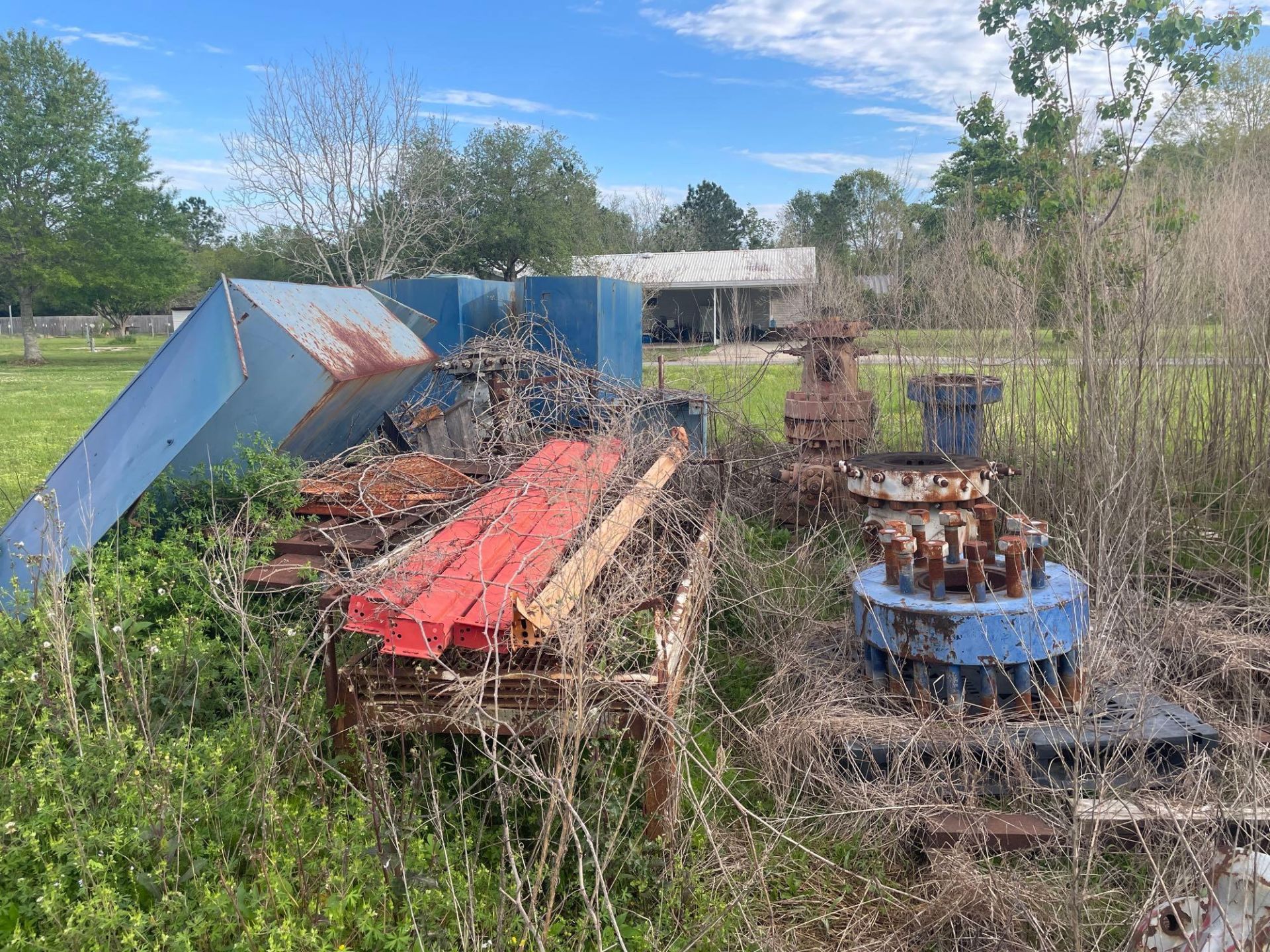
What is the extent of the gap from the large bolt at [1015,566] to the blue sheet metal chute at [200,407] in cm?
316

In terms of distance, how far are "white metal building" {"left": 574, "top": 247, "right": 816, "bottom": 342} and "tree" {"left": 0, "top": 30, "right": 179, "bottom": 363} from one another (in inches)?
695

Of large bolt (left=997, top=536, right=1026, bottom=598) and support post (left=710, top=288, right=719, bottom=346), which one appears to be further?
support post (left=710, top=288, right=719, bottom=346)

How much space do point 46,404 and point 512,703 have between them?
53.1 feet

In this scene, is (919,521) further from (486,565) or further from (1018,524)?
(486,565)

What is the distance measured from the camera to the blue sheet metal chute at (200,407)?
389 cm

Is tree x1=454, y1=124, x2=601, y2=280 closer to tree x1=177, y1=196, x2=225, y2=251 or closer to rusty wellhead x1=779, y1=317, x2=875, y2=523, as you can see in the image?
rusty wellhead x1=779, y1=317, x2=875, y2=523

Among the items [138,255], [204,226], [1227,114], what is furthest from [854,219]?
[204,226]

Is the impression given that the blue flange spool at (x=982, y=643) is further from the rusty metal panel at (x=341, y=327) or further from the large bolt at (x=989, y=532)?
the rusty metal panel at (x=341, y=327)

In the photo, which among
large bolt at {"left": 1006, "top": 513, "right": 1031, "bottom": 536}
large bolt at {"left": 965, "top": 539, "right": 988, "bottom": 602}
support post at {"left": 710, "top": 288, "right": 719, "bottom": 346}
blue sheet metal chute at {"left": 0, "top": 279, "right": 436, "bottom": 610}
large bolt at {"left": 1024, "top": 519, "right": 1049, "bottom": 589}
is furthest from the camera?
support post at {"left": 710, "top": 288, "right": 719, "bottom": 346}

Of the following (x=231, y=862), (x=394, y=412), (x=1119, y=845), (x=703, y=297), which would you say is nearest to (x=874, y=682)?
(x=1119, y=845)

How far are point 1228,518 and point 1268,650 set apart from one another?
1.94 metres

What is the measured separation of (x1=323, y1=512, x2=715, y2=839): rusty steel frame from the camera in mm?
2631

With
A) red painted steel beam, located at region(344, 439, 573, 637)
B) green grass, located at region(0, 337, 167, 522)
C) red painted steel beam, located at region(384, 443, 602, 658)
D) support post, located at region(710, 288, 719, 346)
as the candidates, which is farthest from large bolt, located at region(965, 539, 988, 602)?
support post, located at region(710, 288, 719, 346)

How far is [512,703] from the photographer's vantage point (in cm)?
276
